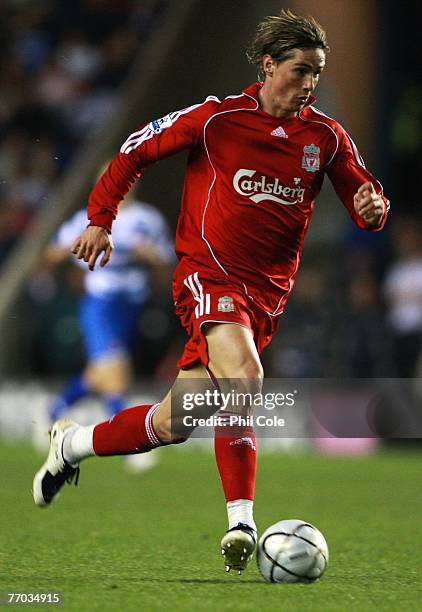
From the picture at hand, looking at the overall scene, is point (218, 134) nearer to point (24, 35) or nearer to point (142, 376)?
point (142, 376)

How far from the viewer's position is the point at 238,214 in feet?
A: 16.4

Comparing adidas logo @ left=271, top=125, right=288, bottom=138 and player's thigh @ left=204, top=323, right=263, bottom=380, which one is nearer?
player's thigh @ left=204, top=323, right=263, bottom=380

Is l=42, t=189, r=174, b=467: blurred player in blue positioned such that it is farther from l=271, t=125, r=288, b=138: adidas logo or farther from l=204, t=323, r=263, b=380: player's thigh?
l=204, t=323, r=263, b=380: player's thigh

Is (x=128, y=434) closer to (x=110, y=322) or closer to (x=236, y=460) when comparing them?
(x=236, y=460)

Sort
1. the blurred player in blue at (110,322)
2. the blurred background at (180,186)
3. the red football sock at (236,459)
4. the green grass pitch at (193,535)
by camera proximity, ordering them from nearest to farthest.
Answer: the green grass pitch at (193,535), the red football sock at (236,459), the blurred player in blue at (110,322), the blurred background at (180,186)

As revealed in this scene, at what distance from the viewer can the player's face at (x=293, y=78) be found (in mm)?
4883

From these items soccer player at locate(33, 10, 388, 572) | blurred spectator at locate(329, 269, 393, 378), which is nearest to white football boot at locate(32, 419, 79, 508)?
soccer player at locate(33, 10, 388, 572)

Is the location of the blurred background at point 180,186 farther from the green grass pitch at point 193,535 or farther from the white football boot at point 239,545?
the white football boot at point 239,545

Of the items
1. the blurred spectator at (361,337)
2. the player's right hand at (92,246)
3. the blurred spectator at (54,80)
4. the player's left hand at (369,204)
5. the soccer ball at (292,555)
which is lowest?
the soccer ball at (292,555)

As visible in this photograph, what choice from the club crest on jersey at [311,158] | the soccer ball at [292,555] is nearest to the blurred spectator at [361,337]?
the club crest on jersey at [311,158]

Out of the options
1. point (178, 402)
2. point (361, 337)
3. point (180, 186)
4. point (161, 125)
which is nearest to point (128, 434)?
point (178, 402)

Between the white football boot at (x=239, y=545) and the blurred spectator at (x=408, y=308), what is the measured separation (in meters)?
A: 6.74

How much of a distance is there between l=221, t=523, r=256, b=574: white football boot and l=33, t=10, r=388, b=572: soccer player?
0.44m

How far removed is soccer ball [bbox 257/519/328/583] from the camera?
14.5ft
